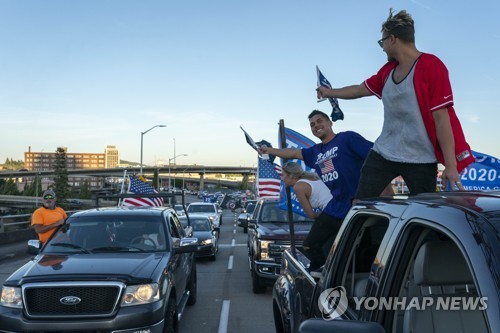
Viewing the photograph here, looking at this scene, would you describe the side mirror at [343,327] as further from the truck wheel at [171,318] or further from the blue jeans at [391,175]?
the truck wheel at [171,318]

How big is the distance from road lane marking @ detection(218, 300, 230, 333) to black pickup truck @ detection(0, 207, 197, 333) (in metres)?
0.83

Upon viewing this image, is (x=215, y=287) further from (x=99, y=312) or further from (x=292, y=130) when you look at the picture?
(x=99, y=312)

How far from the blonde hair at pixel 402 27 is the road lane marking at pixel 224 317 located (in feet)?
15.8

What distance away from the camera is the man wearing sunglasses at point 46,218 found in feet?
27.3

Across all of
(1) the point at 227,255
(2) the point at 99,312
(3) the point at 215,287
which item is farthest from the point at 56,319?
(1) the point at 227,255

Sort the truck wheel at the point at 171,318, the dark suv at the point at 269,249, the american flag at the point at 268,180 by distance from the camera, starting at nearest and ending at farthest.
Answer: the truck wheel at the point at 171,318
the dark suv at the point at 269,249
the american flag at the point at 268,180

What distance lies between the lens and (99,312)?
15.8ft

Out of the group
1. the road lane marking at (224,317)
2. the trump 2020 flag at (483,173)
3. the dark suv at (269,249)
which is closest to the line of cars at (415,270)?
the road lane marking at (224,317)

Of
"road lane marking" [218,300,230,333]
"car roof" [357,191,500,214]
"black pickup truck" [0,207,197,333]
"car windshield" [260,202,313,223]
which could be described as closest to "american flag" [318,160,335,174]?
"black pickup truck" [0,207,197,333]

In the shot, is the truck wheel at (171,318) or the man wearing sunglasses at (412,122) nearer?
the man wearing sunglasses at (412,122)

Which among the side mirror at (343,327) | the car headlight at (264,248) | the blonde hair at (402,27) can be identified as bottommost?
the car headlight at (264,248)

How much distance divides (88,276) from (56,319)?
473 millimetres

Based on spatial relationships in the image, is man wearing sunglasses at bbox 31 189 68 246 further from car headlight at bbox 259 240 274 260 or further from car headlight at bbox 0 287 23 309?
car headlight at bbox 259 240 274 260

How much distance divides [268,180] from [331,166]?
12303 mm
